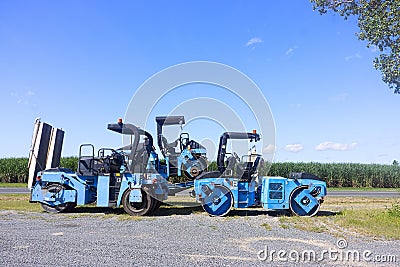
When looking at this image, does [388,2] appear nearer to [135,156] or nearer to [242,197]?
[242,197]

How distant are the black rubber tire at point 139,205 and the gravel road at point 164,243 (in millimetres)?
785

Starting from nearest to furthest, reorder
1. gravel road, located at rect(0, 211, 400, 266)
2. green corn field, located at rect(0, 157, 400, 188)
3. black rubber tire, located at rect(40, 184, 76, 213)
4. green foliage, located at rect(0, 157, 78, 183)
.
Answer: gravel road, located at rect(0, 211, 400, 266)
black rubber tire, located at rect(40, 184, 76, 213)
green foliage, located at rect(0, 157, 78, 183)
green corn field, located at rect(0, 157, 400, 188)

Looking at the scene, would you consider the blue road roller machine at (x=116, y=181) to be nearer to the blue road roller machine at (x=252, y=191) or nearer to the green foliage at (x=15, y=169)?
the blue road roller machine at (x=252, y=191)

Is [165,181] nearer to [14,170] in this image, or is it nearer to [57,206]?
[57,206]

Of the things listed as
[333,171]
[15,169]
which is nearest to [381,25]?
[333,171]

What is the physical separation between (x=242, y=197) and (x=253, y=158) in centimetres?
132

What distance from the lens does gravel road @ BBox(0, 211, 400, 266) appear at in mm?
6051

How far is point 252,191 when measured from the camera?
11719 mm

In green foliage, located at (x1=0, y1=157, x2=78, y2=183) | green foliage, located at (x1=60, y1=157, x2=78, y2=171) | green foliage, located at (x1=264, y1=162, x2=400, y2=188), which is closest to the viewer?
green foliage, located at (x1=60, y1=157, x2=78, y2=171)

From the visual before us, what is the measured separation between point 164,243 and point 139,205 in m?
4.36

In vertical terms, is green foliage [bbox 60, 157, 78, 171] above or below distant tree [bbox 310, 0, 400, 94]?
below

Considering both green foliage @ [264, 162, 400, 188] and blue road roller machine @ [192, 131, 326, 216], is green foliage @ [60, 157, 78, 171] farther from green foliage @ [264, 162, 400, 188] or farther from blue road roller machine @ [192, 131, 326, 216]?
blue road roller machine @ [192, 131, 326, 216]

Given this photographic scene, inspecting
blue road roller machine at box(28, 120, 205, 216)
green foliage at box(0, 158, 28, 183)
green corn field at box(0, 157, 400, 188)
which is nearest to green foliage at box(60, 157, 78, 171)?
green corn field at box(0, 157, 400, 188)

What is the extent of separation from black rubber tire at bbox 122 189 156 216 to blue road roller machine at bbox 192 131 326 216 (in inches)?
57.1
